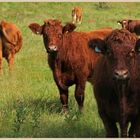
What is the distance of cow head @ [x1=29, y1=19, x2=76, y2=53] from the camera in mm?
9648

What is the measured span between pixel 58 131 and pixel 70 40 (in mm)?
2524

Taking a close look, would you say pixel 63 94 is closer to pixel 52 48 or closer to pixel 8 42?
pixel 52 48

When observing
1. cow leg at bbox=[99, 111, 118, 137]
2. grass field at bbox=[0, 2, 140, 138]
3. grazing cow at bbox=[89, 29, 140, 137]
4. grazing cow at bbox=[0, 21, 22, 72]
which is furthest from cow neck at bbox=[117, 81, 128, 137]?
grazing cow at bbox=[0, 21, 22, 72]

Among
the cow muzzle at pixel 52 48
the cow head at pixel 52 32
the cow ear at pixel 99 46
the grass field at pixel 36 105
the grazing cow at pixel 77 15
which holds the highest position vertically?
the cow ear at pixel 99 46

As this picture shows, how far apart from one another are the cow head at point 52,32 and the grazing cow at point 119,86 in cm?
243

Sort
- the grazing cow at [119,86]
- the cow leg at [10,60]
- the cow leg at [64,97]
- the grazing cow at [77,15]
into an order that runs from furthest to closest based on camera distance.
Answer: the grazing cow at [77,15]
the cow leg at [10,60]
the cow leg at [64,97]
the grazing cow at [119,86]

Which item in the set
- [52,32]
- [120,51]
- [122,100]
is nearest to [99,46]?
[120,51]

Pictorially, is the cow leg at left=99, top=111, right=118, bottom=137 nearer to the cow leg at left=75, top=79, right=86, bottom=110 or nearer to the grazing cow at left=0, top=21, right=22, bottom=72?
the cow leg at left=75, top=79, right=86, bottom=110

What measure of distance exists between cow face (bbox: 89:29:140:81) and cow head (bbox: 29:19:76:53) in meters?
2.51

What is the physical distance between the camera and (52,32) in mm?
9812

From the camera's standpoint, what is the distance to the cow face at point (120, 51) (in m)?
6.59

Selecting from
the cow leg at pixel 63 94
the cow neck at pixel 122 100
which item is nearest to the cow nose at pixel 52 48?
the cow leg at pixel 63 94

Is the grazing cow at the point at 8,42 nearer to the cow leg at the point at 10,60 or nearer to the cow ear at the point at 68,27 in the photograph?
the cow leg at the point at 10,60

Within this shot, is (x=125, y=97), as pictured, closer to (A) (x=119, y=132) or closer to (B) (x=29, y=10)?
(A) (x=119, y=132)
